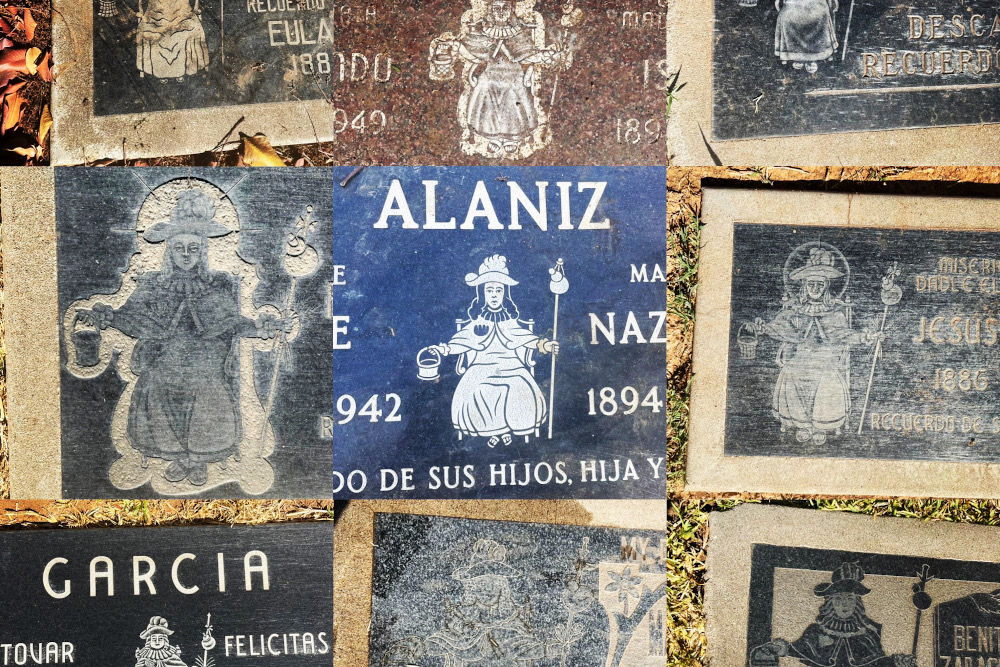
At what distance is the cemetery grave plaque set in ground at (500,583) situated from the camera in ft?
11.6

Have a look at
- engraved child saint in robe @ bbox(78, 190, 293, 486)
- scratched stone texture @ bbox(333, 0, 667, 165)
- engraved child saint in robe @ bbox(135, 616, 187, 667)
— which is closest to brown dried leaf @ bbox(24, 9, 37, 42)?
engraved child saint in robe @ bbox(78, 190, 293, 486)

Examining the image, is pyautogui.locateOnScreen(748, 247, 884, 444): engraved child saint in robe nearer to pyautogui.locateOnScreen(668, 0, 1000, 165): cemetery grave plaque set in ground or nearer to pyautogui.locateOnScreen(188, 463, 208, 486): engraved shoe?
pyautogui.locateOnScreen(668, 0, 1000, 165): cemetery grave plaque set in ground

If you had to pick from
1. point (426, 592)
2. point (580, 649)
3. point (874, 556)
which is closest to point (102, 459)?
point (426, 592)

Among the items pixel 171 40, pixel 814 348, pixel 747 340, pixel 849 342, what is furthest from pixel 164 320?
pixel 849 342

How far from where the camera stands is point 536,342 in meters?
3.54

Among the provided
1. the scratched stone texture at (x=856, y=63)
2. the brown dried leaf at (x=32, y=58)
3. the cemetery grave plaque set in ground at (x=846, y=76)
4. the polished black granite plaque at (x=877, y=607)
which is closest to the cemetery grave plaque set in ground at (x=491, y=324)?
the cemetery grave plaque set in ground at (x=846, y=76)

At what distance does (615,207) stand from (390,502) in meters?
1.77

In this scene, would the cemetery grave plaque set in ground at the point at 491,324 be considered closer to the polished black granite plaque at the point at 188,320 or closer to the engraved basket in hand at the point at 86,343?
the polished black granite plaque at the point at 188,320

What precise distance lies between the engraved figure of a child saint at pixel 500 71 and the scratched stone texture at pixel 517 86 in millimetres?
11

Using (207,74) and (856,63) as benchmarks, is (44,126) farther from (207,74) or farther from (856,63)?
(856,63)

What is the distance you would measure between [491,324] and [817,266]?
1.57m

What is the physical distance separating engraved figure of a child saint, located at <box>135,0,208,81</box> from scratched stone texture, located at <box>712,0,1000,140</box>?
8.09ft

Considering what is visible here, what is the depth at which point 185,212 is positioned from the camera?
3.53 meters

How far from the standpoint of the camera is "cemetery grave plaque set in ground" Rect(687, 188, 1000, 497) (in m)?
3.53
